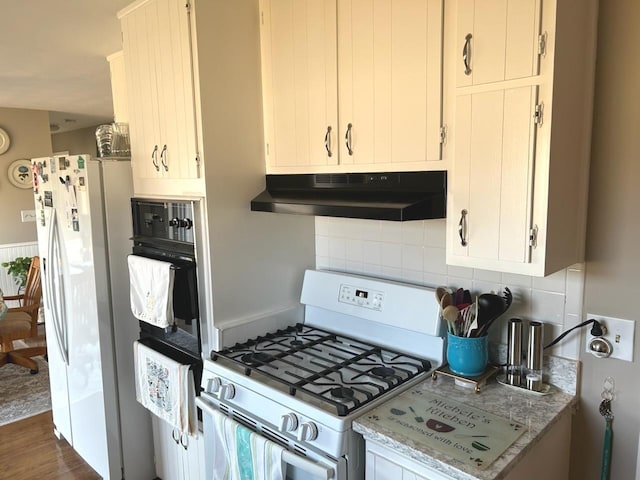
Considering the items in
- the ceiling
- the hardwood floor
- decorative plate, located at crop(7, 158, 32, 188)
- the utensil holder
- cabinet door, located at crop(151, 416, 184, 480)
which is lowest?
the hardwood floor

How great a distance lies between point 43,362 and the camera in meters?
4.27

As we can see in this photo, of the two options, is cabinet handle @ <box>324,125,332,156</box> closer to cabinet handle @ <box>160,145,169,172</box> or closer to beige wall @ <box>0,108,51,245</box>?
cabinet handle @ <box>160,145,169,172</box>

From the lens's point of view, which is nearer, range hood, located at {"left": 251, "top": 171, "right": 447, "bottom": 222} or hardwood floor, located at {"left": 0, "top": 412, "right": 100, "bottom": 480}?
range hood, located at {"left": 251, "top": 171, "right": 447, "bottom": 222}

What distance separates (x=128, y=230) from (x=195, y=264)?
608 mm

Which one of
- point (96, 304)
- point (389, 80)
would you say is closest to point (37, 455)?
point (96, 304)

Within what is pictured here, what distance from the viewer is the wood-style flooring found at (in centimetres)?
271

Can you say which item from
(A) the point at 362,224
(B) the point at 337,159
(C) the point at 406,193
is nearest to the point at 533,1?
(C) the point at 406,193

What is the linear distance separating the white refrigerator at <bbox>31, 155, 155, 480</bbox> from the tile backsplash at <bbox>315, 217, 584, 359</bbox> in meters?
0.98

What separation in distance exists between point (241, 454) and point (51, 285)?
5.56ft

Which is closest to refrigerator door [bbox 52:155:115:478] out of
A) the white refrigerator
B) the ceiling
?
the white refrigerator

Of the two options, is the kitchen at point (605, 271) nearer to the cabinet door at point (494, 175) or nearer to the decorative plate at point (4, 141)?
the cabinet door at point (494, 175)

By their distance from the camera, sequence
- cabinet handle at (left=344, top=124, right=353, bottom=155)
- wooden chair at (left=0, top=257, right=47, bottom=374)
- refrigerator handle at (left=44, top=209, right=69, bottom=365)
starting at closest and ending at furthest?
1. cabinet handle at (left=344, top=124, right=353, bottom=155)
2. refrigerator handle at (left=44, top=209, right=69, bottom=365)
3. wooden chair at (left=0, top=257, right=47, bottom=374)

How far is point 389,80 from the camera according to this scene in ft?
5.36

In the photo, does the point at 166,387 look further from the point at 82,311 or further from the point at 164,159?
the point at 164,159
